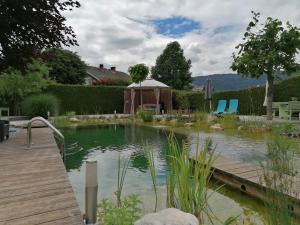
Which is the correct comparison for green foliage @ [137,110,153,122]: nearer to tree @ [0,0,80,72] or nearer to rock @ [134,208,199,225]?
tree @ [0,0,80,72]

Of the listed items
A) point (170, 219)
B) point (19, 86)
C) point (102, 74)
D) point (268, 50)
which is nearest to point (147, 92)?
point (19, 86)

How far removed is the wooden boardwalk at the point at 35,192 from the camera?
2.21 metres

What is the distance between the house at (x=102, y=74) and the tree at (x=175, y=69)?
5780mm

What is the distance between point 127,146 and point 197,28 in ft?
35.2

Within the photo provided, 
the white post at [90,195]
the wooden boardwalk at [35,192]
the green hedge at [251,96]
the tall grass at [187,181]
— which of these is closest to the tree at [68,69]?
the green hedge at [251,96]

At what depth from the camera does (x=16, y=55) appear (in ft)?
19.6

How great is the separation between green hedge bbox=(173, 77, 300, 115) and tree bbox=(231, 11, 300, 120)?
1318mm

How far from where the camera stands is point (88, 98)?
21125 mm

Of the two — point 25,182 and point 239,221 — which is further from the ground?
point 25,182

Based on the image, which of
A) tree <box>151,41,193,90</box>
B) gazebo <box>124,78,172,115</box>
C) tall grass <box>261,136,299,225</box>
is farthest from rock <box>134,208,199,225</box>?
tree <box>151,41,193,90</box>

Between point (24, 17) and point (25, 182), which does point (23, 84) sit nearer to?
point (24, 17)

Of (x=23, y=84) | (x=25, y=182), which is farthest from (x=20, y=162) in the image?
(x=23, y=84)

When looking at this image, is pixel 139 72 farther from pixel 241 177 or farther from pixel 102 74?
pixel 102 74

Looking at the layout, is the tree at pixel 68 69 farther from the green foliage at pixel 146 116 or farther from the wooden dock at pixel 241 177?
the wooden dock at pixel 241 177
